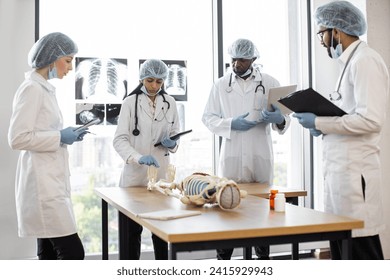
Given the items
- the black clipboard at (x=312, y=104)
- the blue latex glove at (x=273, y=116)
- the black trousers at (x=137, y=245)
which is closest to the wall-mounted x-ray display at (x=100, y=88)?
the black trousers at (x=137, y=245)

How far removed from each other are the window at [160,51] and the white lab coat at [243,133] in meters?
0.66

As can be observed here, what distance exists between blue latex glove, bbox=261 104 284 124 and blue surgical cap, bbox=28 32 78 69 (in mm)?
1409

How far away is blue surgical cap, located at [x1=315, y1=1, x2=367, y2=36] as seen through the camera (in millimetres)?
2438

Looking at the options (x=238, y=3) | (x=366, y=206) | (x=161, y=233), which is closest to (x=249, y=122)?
(x=366, y=206)

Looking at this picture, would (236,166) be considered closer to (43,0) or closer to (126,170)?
(126,170)

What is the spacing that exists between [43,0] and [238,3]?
1.65 meters

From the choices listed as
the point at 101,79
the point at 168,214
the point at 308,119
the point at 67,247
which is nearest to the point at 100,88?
the point at 101,79

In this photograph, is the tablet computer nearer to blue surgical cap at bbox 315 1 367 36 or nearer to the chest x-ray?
blue surgical cap at bbox 315 1 367 36

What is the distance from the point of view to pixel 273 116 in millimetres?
3223

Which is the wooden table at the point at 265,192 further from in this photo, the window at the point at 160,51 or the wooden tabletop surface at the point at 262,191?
the window at the point at 160,51

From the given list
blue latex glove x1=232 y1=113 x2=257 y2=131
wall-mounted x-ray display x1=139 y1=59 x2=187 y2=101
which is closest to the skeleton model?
blue latex glove x1=232 y1=113 x2=257 y2=131

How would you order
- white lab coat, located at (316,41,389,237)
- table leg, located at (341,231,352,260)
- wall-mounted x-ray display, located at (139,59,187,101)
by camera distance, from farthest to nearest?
1. wall-mounted x-ray display, located at (139,59,187,101)
2. white lab coat, located at (316,41,389,237)
3. table leg, located at (341,231,352,260)

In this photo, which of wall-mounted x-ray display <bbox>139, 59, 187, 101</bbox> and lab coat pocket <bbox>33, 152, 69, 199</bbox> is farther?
wall-mounted x-ray display <bbox>139, 59, 187, 101</bbox>

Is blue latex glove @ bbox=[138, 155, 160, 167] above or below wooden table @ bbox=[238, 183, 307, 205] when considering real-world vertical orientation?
above
